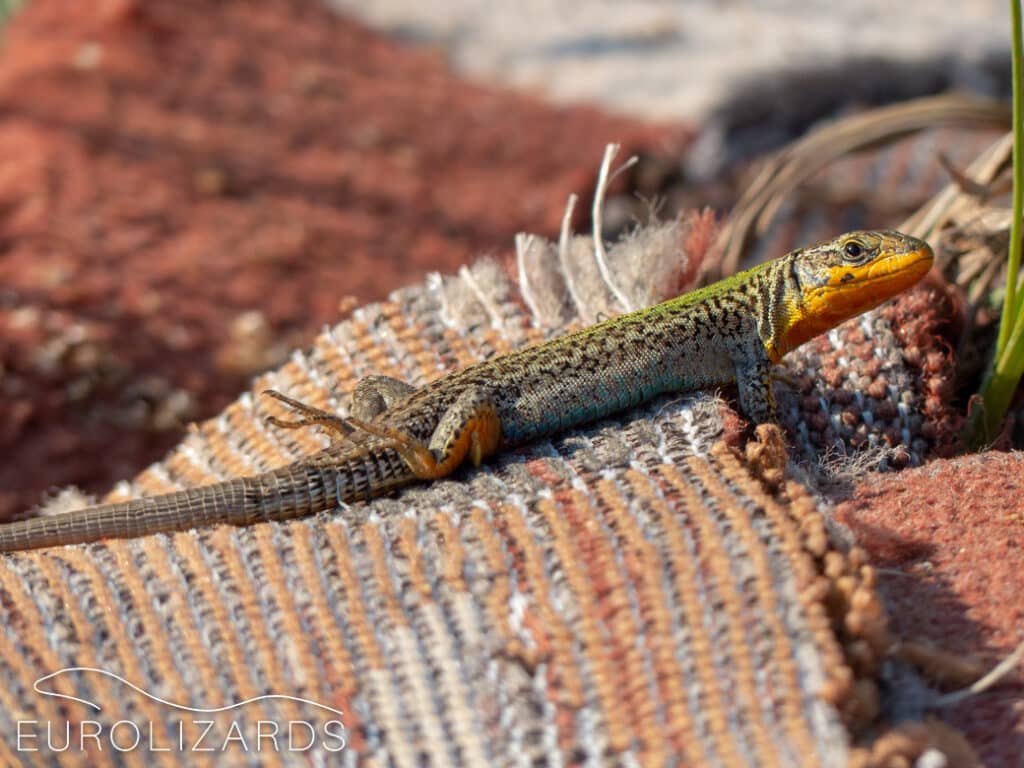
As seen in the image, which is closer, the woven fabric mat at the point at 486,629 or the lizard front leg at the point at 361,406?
the woven fabric mat at the point at 486,629

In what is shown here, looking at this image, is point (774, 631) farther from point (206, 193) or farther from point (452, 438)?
point (206, 193)

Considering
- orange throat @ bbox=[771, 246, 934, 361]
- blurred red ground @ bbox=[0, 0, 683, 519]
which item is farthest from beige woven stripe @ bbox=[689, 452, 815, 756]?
blurred red ground @ bbox=[0, 0, 683, 519]

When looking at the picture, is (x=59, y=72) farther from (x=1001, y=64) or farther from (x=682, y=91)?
(x=1001, y=64)

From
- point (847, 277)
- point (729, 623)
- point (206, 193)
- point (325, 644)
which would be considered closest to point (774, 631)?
point (729, 623)

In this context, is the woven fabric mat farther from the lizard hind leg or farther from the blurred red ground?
the blurred red ground

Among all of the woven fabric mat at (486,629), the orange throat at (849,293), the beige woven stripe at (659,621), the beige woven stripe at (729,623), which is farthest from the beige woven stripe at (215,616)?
the orange throat at (849,293)

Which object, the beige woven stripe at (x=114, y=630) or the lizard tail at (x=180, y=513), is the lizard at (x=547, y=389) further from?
the beige woven stripe at (x=114, y=630)
